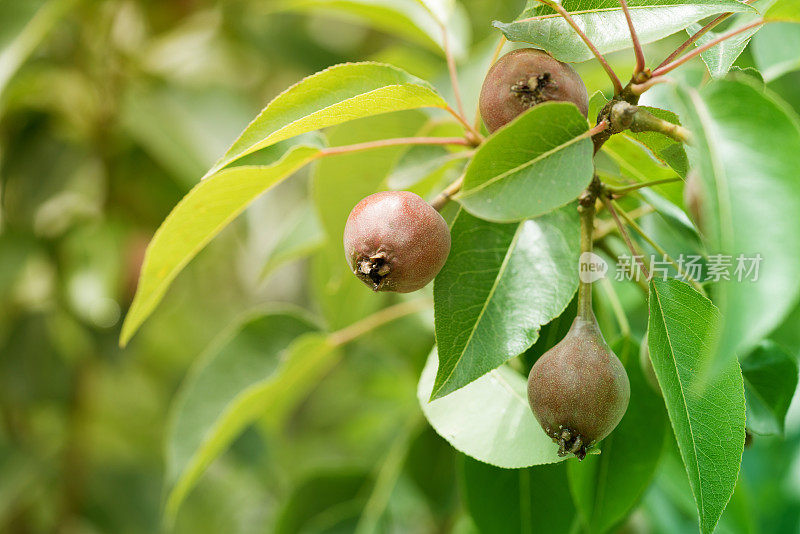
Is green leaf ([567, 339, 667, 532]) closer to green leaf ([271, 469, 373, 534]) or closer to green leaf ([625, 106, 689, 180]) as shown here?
green leaf ([625, 106, 689, 180])

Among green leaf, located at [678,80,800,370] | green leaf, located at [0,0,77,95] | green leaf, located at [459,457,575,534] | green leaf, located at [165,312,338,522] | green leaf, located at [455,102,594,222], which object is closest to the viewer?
green leaf, located at [678,80,800,370]

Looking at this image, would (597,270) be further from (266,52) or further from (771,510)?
(266,52)

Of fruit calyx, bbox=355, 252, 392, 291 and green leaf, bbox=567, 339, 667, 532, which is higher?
fruit calyx, bbox=355, 252, 392, 291

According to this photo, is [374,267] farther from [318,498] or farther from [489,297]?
[318,498]

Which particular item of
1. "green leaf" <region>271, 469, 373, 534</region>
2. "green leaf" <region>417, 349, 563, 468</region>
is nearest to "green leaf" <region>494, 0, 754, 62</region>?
"green leaf" <region>417, 349, 563, 468</region>

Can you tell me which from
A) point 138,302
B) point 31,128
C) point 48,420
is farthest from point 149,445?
point 138,302

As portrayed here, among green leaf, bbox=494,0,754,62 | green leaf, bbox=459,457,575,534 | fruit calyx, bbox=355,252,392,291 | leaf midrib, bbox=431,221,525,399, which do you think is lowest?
green leaf, bbox=459,457,575,534
